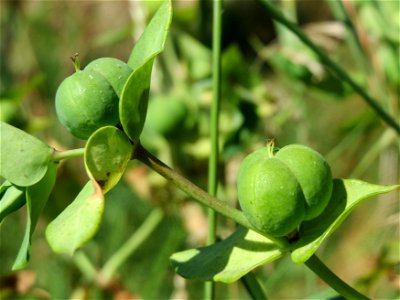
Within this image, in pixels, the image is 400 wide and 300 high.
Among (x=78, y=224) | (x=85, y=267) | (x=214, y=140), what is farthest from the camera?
(x=85, y=267)

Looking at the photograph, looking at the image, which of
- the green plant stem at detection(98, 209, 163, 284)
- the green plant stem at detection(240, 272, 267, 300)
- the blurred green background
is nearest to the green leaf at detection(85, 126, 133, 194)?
the green plant stem at detection(240, 272, 267, 300)

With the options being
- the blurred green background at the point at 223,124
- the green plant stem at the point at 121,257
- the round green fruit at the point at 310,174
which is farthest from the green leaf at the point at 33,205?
the green plant stem at the point at 121,257

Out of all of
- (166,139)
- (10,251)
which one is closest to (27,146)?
(166,139)

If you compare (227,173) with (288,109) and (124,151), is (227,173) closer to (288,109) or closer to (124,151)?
(288,109)

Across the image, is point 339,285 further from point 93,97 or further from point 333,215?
point 93,97

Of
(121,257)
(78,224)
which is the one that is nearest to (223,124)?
(121,257)

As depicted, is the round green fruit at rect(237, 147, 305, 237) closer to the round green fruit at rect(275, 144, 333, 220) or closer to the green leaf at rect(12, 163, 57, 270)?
the round green fruit at rect(275, 144, 333, 220)
